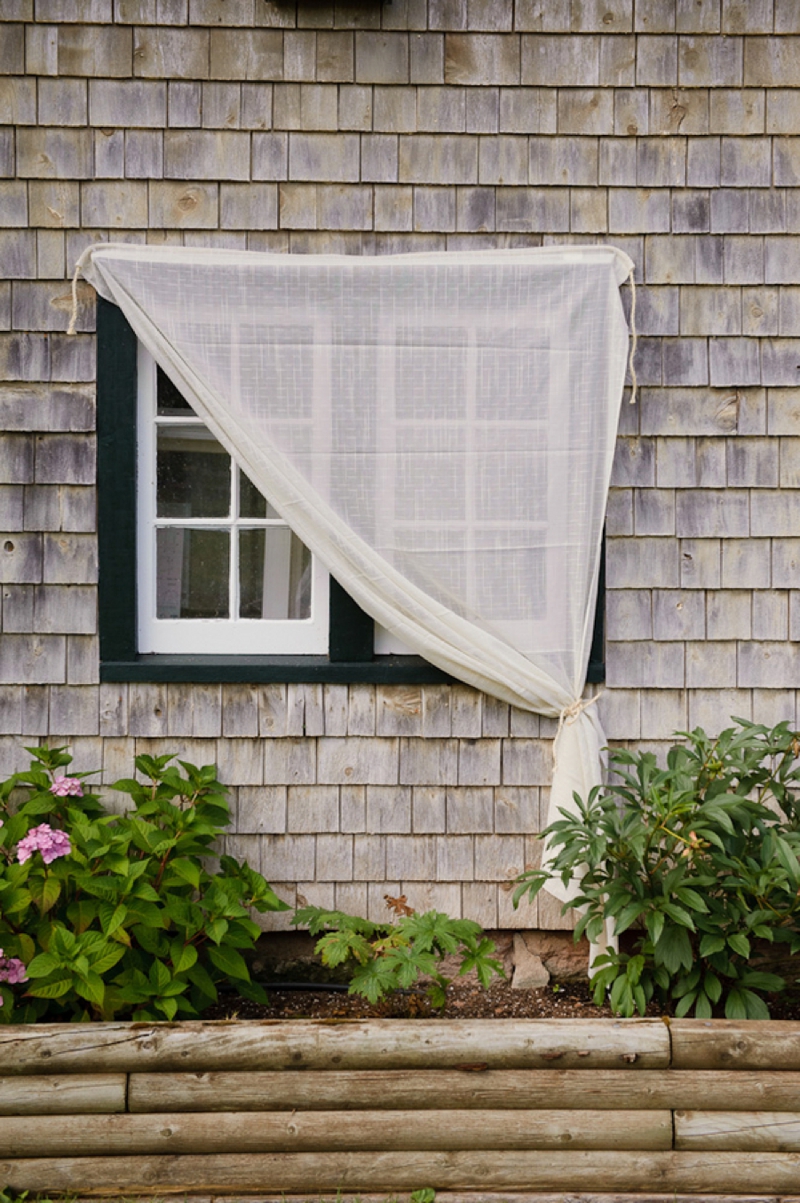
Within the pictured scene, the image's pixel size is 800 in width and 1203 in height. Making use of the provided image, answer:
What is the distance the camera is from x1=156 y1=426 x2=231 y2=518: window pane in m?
3.00

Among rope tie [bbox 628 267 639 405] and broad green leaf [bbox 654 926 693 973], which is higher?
rope tie [bbox 628 267 639 405]

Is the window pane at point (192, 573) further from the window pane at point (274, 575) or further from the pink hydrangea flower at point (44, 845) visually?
the pink hydrangea flower at point (44, 845)

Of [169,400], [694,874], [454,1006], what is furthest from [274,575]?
[694,874]

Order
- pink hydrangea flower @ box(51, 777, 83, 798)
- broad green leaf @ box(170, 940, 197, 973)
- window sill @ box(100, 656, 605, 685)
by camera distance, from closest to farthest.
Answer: broad green leaf @ box(170, 940, 197, 973) → pink hydrangea flower @ box(51, 777, 83, 798) → window sill @ box(100, 656, 605, 685)

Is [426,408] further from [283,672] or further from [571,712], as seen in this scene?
[571,712]

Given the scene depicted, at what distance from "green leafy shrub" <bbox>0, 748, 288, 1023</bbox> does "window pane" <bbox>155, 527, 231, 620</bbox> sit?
52 centimetres

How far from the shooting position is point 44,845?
8.30 feet

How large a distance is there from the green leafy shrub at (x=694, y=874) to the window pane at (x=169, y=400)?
1748 millimetres

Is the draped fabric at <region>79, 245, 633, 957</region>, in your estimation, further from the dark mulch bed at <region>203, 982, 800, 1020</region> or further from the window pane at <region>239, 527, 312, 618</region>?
the dark mulch bed at <region>203, 982, 800, 1020</region>

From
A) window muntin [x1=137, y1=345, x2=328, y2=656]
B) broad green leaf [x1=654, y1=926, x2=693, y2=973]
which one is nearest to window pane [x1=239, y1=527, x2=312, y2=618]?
window muntin [x1=137, y1=345, x2=328, y2=656]

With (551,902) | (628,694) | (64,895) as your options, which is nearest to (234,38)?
(628,694)

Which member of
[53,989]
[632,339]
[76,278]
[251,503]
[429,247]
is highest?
[429,247]

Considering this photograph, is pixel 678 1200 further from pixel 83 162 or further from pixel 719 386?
pixel 83 162

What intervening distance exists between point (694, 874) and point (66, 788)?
1.85 metres
